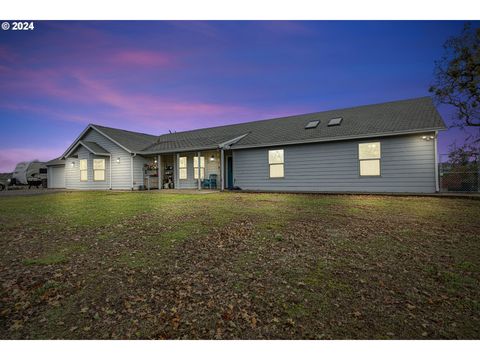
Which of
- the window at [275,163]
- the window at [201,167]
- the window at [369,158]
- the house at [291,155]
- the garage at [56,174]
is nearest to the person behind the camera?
the house at [291,155]

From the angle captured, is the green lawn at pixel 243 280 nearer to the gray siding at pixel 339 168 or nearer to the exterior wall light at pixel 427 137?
the gray siding at pixel 339 168

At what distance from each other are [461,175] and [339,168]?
516cm

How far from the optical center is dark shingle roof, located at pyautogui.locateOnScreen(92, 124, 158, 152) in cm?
1915

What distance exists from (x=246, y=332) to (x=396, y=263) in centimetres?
290

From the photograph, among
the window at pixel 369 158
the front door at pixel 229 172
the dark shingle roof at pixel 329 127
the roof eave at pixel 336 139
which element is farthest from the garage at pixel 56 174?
the window at pixel 369 158

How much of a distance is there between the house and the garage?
2.76m

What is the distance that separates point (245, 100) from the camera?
20297mm

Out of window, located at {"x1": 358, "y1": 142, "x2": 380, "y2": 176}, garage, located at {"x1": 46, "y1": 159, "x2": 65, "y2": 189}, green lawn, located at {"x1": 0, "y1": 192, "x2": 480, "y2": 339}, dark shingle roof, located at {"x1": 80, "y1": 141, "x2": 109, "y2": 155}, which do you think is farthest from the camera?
garage, located at {"x1": 46, "y1": 159, "x2": 65, "y2": 189}

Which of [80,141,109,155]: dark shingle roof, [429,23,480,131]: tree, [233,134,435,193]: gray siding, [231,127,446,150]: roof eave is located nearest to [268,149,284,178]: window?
[233,134,435,193]: gray siding

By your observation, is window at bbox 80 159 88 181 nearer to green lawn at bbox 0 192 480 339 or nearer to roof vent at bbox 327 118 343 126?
green lawn at bbox 0 192 480 339

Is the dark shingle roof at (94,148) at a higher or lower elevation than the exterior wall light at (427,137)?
higher

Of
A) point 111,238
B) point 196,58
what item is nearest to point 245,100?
point 196,58

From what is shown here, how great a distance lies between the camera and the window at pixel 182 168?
59.2 ft

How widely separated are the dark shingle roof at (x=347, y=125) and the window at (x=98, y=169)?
374cm
